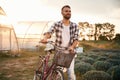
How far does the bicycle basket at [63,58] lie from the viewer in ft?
9.13

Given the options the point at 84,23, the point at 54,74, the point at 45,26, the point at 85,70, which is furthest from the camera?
the point at 45,26

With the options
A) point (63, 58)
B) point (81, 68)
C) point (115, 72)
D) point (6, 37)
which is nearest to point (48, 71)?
point (63, 58)

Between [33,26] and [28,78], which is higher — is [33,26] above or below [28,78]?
above

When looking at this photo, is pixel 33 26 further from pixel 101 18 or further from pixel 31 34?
pixel 101 18

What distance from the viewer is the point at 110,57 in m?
5.48

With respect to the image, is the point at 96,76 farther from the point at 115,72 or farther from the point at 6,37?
the point at 6,37

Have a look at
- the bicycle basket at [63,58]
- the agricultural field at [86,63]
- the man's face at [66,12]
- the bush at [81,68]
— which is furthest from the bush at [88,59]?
the bicycle basket at [63,58]

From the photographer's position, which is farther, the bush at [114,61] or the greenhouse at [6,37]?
the greenhouse at [6,37]

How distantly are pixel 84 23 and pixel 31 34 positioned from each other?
172 cm

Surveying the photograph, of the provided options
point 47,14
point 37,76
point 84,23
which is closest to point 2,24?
point 47,14

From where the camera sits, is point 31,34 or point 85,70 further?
point 31,34

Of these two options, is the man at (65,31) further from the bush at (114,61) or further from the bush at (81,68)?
the bush at (114,61)

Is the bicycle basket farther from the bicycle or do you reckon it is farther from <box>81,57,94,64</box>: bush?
<box>81,57,94,64</box>: bush

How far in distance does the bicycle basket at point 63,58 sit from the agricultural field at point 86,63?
151 centimetres
